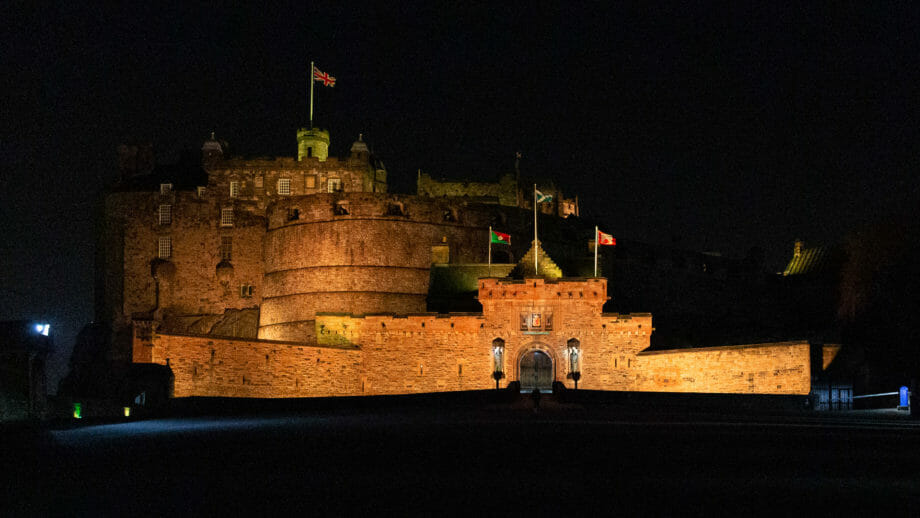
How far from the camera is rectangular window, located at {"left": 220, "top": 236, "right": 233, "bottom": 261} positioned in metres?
55.9

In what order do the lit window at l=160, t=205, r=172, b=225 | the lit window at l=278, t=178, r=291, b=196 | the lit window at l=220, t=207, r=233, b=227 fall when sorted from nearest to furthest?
the lit window at l=220, t=207, r=233, b=227 < the lit window at l=160, t=205, r=172, b=225 < the lit window at l=278, t=178, r=291, b=196

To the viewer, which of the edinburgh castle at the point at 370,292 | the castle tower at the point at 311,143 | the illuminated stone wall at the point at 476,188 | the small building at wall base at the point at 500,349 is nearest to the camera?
the edinburgh castle at the point at 370,292

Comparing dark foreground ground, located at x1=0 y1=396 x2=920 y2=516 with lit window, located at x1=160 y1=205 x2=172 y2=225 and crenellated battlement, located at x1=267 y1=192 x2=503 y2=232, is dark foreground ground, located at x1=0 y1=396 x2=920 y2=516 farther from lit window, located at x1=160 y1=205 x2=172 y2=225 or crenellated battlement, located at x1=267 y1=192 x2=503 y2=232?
lit window, located at x1=160 y1=205 x2=172 y2=225

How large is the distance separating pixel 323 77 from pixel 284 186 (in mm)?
6890

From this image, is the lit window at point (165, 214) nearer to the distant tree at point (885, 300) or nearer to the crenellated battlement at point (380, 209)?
the crenellated battlement at point (380, 209)

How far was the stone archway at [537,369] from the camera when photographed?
131 ft

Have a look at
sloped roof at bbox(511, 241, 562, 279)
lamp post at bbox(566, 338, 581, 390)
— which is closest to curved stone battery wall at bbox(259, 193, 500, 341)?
sloped roof at bbox(511, 241, 562, 279)

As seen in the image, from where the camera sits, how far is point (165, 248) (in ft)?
184

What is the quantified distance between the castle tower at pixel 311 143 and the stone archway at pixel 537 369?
26316mm

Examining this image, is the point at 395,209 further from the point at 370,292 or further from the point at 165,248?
the point at 165,248

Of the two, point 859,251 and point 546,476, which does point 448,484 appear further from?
point 859,251

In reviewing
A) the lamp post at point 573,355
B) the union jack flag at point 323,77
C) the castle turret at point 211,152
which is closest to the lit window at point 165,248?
the castle turret at point 211,152

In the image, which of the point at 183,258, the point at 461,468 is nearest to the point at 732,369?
the point at 461,468

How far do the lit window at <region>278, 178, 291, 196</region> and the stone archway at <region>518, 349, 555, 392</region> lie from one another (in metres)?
23.1
